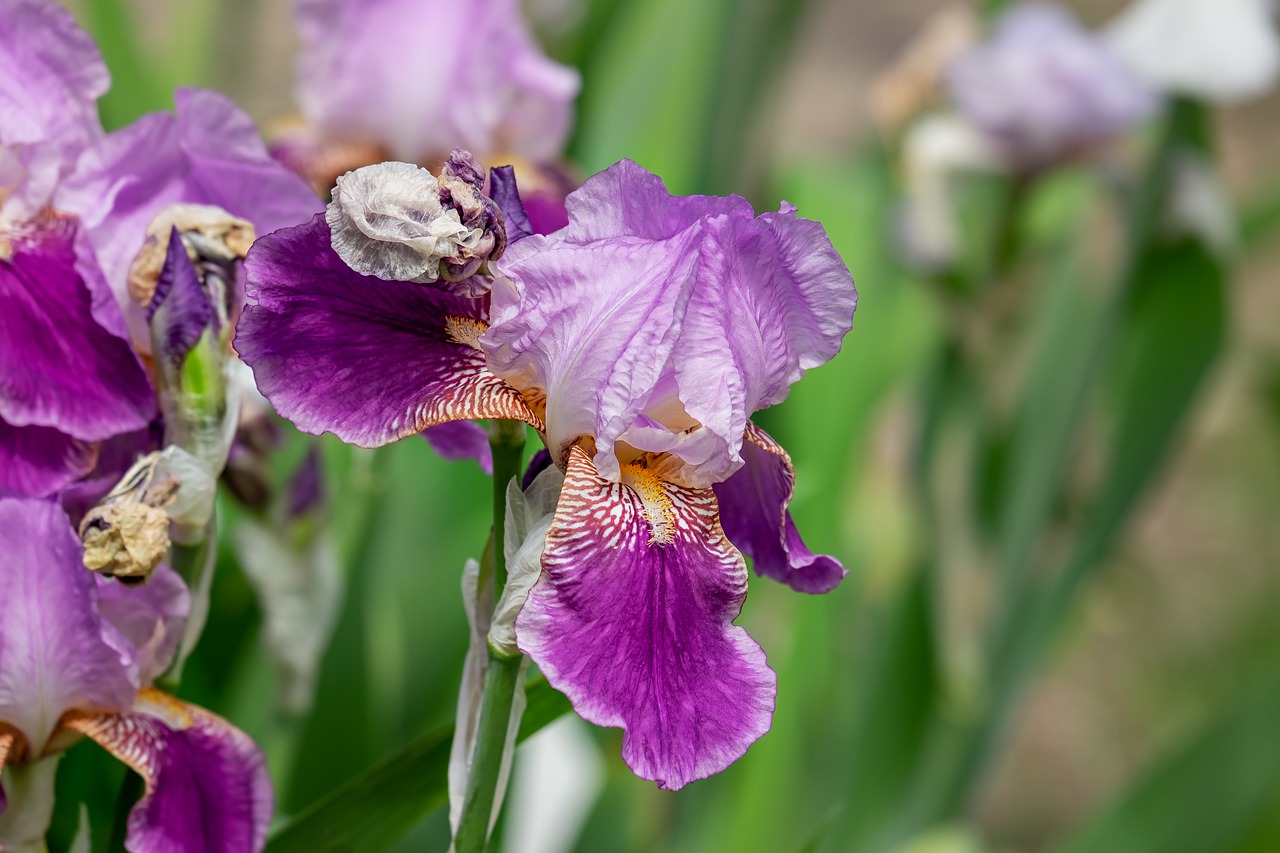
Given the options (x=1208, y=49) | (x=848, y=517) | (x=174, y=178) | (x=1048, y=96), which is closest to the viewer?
(x=174, y=178)

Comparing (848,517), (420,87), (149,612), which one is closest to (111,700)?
(149,612)

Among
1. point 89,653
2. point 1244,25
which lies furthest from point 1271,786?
point 89,653

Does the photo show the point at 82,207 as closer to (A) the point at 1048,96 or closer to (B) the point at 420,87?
(B) the point at 420,87

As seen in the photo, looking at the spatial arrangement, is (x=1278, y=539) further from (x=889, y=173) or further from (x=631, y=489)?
(x=631, y=489)

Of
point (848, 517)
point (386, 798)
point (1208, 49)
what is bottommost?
point (848, 517)

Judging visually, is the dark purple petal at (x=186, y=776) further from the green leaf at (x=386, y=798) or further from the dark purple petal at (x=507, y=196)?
the dark purple petal at (x=507, y=196)

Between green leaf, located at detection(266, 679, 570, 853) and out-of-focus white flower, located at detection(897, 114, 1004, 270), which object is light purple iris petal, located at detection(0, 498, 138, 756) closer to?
green leaf, located at detection(266, 679, 570, 853)
